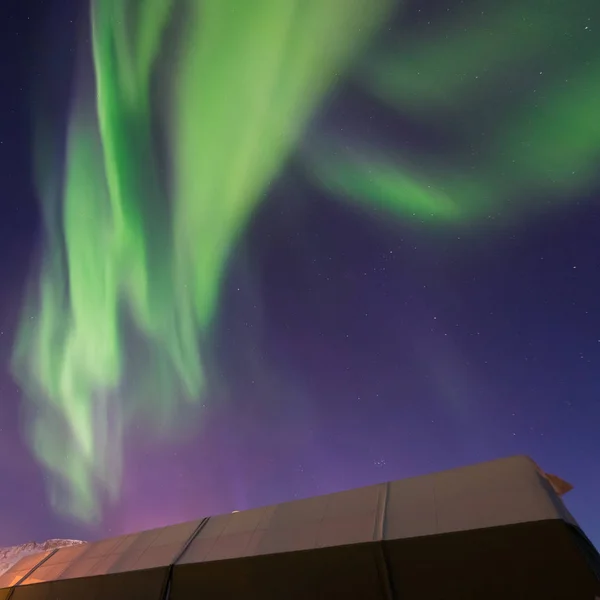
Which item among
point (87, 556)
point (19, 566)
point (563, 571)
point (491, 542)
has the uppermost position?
point (19, 566)

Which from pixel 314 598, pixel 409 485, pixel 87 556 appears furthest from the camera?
pixel 87 556

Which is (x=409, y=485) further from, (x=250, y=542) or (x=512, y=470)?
(x=250, y=542)

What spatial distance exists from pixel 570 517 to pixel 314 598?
103 inches

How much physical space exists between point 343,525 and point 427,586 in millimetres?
1177

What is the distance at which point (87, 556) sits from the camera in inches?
279

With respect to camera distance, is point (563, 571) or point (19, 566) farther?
point (19, 566)

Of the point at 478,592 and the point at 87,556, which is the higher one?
the point at 87,556

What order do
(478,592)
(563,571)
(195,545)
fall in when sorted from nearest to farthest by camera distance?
(563,571) → (478,592) → (195,545)

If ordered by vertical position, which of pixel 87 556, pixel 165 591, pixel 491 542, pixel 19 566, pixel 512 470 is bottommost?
pixel 491 542

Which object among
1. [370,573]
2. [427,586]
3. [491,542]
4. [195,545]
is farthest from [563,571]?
[195,545]

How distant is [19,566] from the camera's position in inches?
324

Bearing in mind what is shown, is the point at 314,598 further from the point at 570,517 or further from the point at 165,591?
the point at 570,517

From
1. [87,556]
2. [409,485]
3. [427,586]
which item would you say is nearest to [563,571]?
A: [427,586]

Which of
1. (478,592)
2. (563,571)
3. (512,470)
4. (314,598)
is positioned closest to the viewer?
(563,571)
